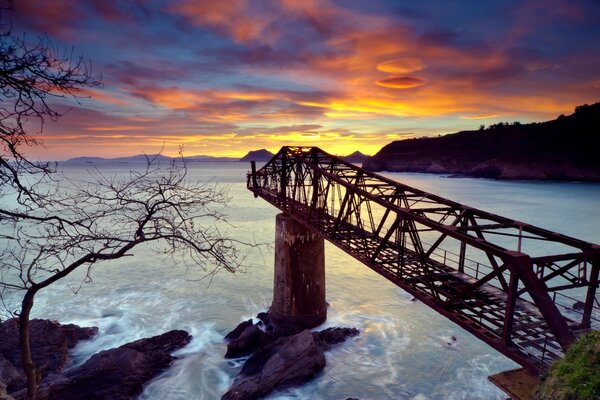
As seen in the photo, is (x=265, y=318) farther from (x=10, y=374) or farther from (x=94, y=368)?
(x=10, y=374)

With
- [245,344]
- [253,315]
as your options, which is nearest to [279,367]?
[245,344]

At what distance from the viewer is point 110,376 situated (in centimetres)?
1367

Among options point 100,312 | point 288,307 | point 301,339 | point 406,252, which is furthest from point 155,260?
point 406,252

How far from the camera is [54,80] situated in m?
4.57

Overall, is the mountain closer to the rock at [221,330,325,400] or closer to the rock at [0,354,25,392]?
the rock at [221,330,325,400]

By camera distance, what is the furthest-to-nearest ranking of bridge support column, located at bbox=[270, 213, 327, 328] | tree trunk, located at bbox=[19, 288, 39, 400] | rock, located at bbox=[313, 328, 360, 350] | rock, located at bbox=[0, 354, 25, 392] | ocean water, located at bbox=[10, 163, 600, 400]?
rock, located at bbox=[313, 328, 360, 350] < bridge support column, located at bbox=[270, 213, 327, 328] < ocean water, located at bbox=[10, 163, 600, 400] < rock, located at bbox=[0, 354, 25, 392] < tree trunk, located at bbox=[19, 288, 39, 400]

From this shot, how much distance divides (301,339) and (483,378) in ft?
27.9

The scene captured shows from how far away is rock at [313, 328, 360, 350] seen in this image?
17906 millimetres

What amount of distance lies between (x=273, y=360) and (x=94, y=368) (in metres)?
6.81

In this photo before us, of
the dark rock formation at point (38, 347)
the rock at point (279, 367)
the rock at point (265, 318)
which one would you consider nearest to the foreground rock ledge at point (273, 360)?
the rock at point (279, 367)

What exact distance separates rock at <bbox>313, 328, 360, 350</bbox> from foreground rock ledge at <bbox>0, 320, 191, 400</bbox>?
700cm

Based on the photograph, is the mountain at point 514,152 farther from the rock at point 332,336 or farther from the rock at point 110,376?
the rock at point 110,376

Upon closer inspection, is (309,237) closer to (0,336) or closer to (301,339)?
(301,339)

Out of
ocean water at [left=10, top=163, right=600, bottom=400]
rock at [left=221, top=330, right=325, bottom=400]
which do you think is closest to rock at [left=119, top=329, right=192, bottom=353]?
ocean water at [left=10, top=163, right=600, bottom=400]
